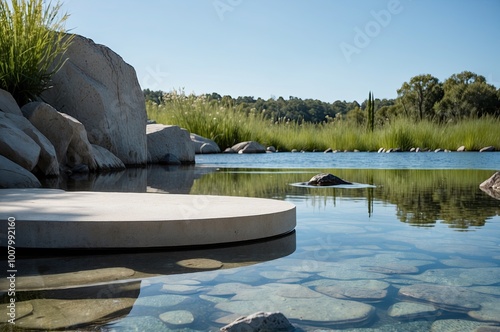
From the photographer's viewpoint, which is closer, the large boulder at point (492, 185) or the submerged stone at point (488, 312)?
the submerged stone at point (488, 312)

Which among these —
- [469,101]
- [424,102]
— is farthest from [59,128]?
[424,102]

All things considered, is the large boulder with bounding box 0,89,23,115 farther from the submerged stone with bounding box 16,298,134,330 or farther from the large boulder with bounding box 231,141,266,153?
the large boulder with bounding box 231,141,266,153

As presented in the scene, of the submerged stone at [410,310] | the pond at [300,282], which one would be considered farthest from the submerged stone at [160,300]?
the submerged stone at [410,310]

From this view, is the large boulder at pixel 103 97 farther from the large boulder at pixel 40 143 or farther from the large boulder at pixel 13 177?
the large boulder at pixel 13 177

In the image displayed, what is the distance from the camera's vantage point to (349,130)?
1864 cm

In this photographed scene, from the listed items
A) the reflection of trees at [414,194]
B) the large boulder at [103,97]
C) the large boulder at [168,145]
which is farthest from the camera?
the large boulder at [168,145]

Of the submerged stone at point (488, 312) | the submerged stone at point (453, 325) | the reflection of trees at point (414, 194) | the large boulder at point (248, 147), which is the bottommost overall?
the submerged stone at point (453, 325)

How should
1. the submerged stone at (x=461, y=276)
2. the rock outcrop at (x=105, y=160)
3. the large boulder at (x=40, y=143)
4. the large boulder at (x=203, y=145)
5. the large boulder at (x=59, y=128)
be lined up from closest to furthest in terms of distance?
the submerged stone at (x=461, y=276)
the large boulder at (x=40, y=143)
the large boulder at (x=59, y=128)
the rock outcrop at (x=105, y=160)
the large boulder at (x=203, y=145)

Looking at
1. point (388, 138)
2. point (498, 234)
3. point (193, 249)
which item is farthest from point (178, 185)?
point (388, 138)

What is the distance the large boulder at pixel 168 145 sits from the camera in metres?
10.4

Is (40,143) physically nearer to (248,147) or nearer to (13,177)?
(13,177)

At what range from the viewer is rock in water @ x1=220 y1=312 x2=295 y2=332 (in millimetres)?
1377

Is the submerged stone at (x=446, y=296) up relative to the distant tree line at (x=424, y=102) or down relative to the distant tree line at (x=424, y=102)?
down

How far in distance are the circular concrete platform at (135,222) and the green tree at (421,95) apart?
42.6 metres
